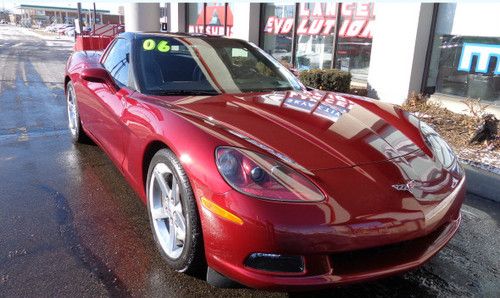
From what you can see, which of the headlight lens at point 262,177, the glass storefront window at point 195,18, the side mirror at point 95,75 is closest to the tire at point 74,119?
the side mirror at point 95,75

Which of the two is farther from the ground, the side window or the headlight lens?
the side window

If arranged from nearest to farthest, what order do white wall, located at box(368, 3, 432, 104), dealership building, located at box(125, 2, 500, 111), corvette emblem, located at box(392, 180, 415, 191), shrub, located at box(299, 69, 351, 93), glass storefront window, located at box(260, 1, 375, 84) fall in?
corvette emblem, located at box(392, 180, 415, 191) → dealership building, located at box(125, 2, 500, 111) → white wall, located at box(368, 3, 432, 104) → shrub, located at box(299, 69, 351, 93) → glass storefront window, located at box(260, 1, 375, 84)

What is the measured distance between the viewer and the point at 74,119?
5020mm

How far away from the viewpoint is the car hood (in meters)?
2.28

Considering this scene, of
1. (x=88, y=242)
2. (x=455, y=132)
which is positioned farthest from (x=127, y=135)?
(x=455, y=132)

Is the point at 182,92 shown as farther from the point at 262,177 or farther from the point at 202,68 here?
the point at 262,177

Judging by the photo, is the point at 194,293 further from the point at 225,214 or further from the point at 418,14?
the point at 418,14

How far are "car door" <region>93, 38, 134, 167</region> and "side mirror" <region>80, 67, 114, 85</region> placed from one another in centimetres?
6

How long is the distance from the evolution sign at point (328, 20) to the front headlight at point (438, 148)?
6.86 metres

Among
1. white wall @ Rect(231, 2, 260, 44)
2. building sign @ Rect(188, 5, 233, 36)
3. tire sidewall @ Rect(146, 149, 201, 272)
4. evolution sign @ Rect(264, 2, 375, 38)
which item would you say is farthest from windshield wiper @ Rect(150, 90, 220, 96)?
building sign @ Rect(188, 5, 233, 36)

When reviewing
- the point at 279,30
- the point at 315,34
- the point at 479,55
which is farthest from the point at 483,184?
the point at 279,30

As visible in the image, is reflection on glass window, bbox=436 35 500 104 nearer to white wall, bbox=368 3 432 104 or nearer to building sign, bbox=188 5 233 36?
white wall, bbox=368 3 432 104

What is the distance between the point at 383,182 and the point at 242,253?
0.81 metres

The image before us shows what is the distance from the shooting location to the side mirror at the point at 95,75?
3408 mm
